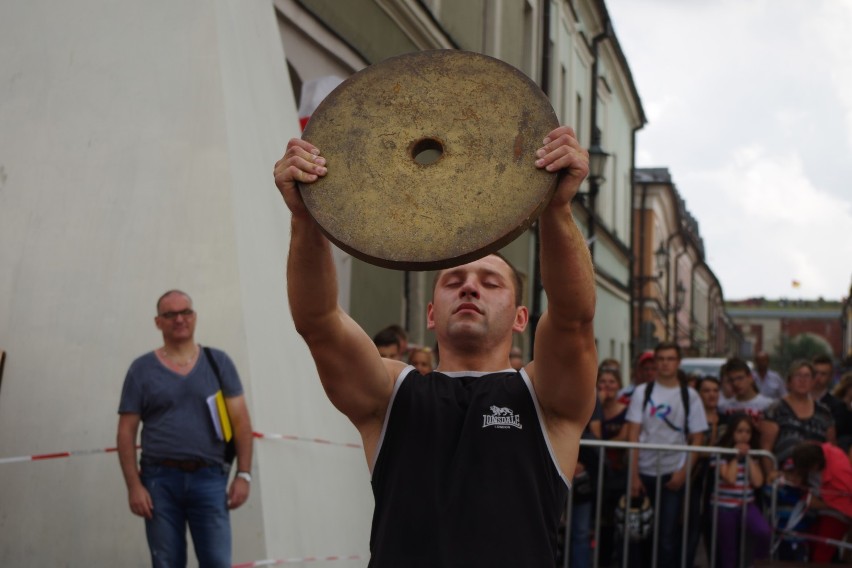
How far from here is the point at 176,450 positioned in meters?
6.17

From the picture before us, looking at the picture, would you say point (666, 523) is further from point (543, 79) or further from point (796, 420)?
point (543, 79)

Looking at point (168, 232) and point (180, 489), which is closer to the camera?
point (180, 489)

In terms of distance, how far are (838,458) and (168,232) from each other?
4.95 metres

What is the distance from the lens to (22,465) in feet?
21.8

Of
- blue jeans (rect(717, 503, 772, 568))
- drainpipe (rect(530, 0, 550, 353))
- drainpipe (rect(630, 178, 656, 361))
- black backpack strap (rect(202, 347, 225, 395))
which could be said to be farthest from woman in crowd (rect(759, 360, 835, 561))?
drainpipe (rect(630, 178, 656, 361))

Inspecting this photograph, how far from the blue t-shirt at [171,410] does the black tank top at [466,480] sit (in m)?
3.13

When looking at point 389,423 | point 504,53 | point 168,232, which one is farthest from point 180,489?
point 504,53

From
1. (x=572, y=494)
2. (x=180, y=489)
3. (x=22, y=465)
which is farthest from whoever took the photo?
(x=572, y=494)

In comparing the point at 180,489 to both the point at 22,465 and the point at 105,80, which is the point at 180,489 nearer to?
the point at 22,465

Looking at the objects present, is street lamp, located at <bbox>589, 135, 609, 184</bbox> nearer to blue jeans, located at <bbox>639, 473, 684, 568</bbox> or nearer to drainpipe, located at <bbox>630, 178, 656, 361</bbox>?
blue jeans, located at <bbox>639, 473, 684, 568</bbox>

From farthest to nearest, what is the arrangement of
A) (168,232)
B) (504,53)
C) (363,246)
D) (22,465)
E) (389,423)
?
(504,53)
(168,232)
(22,465)
(389,423)
(363,246)

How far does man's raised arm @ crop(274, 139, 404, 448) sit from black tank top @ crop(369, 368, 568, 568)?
0.07 meters

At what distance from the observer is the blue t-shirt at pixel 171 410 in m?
6.18

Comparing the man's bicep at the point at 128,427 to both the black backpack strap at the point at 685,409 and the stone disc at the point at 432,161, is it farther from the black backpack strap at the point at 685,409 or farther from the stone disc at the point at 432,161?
the black backpack strap at the point at 685,409
